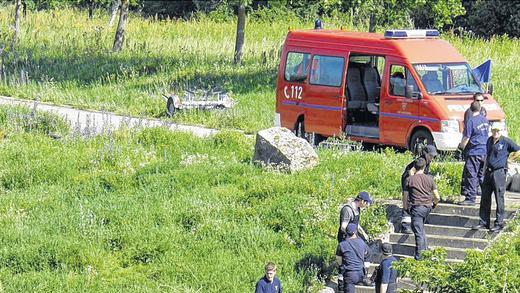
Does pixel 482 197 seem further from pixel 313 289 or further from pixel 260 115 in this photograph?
pixel 260 115

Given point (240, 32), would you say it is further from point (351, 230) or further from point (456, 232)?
point (351, 230)

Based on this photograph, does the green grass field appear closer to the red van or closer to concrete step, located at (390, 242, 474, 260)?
concrete step, located at (390, 242, 474, 260)

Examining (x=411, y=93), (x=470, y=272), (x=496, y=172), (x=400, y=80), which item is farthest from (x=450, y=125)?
(x=470, y=272)

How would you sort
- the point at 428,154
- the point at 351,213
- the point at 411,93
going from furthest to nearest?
the point at 411,93
the point at 428,154
the point at 351,213

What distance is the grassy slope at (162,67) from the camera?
30656 mm

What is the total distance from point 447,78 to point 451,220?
5.04 meters

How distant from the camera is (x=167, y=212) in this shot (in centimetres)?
2072

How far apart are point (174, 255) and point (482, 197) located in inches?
197

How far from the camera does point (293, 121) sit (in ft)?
85.1

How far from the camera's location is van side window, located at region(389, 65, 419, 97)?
76.7ft

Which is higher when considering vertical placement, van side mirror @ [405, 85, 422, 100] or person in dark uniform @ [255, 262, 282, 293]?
van side mirror @ [405, 85, 422, 100]

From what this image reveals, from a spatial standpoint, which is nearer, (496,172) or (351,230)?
(351,230)

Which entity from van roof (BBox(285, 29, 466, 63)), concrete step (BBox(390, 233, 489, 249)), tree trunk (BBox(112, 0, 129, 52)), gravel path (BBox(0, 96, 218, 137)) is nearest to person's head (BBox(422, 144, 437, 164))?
concrete step (BBox(390, 233, 489, 249))

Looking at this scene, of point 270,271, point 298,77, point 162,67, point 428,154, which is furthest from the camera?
point 162,67
